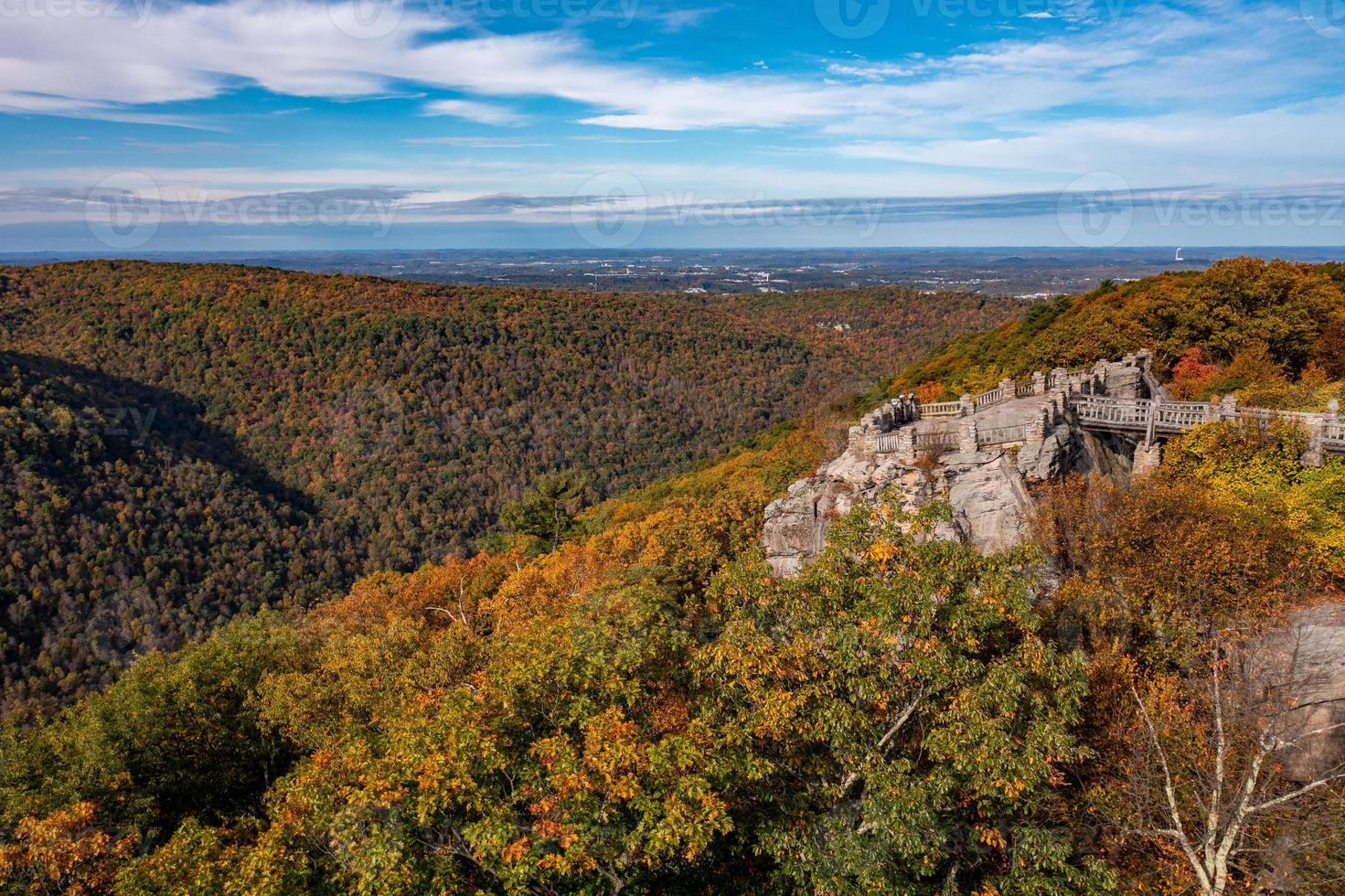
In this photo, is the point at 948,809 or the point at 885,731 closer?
the point at 948,809

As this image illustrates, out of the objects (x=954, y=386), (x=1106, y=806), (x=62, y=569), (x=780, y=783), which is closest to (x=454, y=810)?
(x=780, y=783)

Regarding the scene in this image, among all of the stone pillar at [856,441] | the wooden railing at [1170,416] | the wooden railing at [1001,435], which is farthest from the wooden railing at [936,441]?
the wooden railing at [1170,416]

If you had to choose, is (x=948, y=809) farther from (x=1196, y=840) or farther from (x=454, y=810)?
(x=454, y=810)

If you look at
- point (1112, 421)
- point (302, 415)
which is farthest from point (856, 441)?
point (302, 415)

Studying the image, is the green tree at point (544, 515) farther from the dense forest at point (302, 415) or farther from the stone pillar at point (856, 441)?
the stone pillar at point (856, 441)

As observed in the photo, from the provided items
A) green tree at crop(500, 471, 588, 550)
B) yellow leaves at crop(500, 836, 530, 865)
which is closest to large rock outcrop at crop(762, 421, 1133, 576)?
yellow leaves at crop(500, 836, 530, 865)
